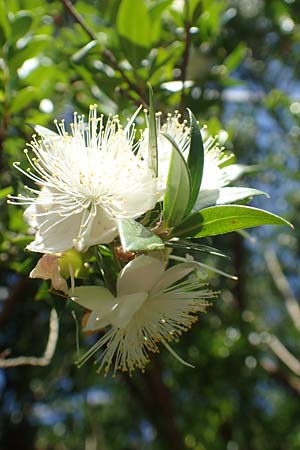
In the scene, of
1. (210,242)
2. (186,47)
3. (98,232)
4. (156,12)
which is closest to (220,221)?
(98,232)

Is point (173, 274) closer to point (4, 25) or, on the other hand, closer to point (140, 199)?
point (140, 199)

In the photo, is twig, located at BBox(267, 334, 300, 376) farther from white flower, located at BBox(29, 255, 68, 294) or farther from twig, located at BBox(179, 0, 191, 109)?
white flower, located at BBox(29, 255, 68, 294)

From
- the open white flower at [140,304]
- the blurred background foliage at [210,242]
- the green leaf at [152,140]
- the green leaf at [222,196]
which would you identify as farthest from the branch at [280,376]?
the green leaf at [152,140]

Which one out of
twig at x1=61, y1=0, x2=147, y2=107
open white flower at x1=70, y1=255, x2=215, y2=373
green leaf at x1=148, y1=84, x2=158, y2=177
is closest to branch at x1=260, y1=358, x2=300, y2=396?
twig at x1=61, y1=0, x2=147, y2=107

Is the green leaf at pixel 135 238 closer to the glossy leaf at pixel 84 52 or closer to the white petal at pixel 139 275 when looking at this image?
the white petal at pixel 139 275

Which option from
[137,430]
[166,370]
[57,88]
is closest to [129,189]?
[57,88]

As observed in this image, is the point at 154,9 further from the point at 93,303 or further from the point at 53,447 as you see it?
the point at 53,447
